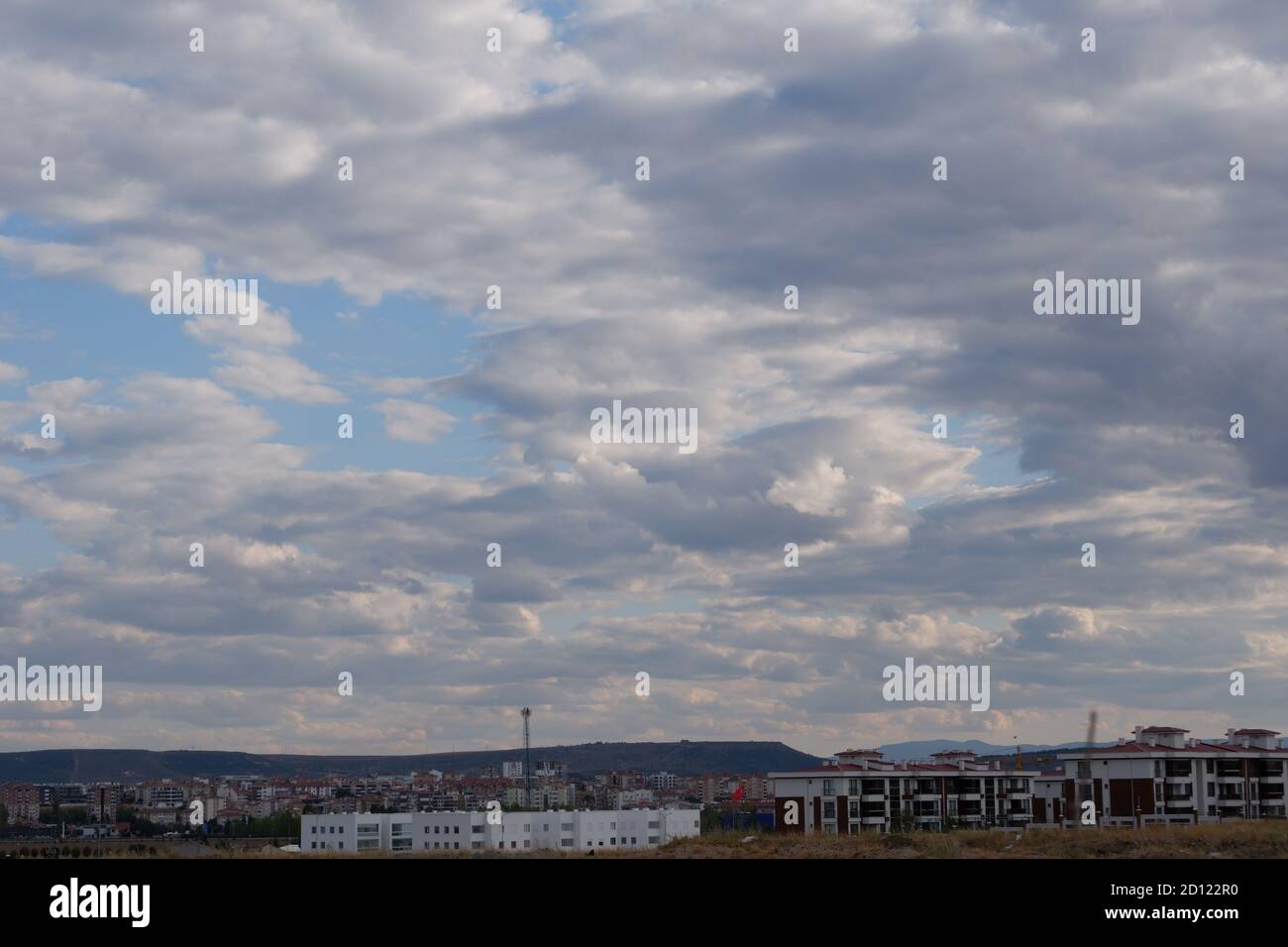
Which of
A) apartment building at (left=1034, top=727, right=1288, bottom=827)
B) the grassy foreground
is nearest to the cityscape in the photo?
apartment building at (left=1034, top=727, right=1288, bottom=827)

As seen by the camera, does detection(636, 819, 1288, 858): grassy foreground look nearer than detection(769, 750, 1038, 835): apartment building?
Yes

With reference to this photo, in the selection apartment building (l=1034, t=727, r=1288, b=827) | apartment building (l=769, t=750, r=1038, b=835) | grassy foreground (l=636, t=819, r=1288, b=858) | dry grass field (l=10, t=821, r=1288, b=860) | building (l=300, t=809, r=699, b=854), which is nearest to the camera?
dry grass field (l=10, t=821, r=1288, b=860)

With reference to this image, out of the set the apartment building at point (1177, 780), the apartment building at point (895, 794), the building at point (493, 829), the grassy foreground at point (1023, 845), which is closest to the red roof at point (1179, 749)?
the apartment building at point (1177, 780)

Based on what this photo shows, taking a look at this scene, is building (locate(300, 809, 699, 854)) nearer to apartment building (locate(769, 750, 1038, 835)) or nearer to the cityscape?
the cityscape

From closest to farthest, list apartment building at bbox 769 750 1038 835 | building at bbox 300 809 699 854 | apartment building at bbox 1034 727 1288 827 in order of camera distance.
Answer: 1. apartment building at bbox 1034 727 1288 827
2. building at bbox 300 809 699 854
3. apartment building at bbox 769 750 1038 835
